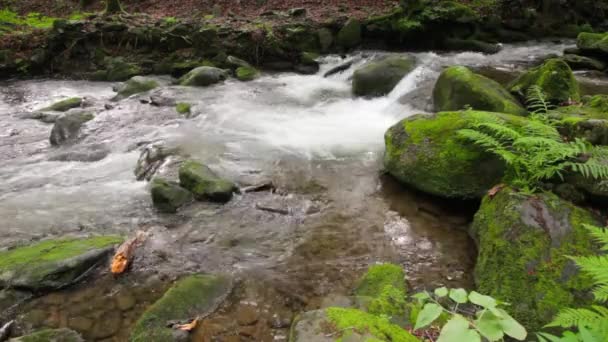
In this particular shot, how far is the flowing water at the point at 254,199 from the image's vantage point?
4555 millimetres

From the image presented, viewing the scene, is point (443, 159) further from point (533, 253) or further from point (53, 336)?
point (53, 336)

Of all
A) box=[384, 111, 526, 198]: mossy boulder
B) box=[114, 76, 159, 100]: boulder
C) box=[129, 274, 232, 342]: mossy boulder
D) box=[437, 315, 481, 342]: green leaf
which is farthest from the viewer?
box=[114, 76, 159, 100]: boulder

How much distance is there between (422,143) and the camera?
231 inches

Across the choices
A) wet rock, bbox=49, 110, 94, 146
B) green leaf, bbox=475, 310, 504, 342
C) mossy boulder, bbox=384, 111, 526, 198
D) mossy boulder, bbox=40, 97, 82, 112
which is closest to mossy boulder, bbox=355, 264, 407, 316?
mossy boulder, bbox=384, 111, 526, 198

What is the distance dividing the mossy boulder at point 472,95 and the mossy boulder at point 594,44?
6.32 metres

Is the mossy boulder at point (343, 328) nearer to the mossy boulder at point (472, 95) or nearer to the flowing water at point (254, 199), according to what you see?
the flowing water at point (254, 199)

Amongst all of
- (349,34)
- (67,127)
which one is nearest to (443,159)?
(67,127)

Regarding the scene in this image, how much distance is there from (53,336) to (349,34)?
12.6 metres

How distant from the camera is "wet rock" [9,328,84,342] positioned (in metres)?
3.53

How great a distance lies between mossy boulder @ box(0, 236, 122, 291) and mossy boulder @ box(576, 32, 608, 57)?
12.6 m

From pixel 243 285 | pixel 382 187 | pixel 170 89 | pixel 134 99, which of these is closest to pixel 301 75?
pixel 170 89

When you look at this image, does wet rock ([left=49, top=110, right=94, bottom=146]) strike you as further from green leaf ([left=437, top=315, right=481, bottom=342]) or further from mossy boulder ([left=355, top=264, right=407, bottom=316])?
green leaf ([left=437, top=315, right=481, bottom=342])

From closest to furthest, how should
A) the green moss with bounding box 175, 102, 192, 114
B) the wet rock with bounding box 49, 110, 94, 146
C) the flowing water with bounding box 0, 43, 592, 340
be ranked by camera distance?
the flowing water with bounding box 0, 43, 592, 340, the wet rock with bounding box 49, 110, 94, 146, the green moss with bounding box 175, 102, 192, 114

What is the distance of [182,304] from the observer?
13.0 feet
